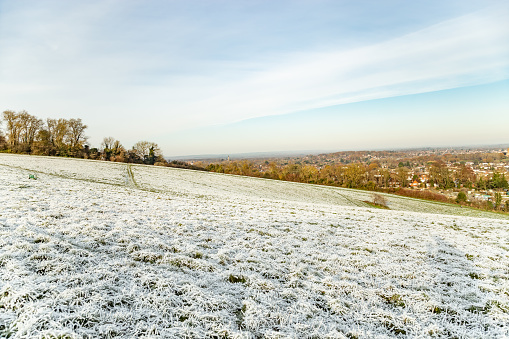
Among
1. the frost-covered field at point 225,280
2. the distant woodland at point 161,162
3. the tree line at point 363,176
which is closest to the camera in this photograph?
the frost-covered field at point 225,280

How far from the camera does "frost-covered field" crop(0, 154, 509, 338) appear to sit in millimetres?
4309

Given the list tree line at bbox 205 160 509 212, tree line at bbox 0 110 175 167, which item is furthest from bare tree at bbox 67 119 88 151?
tree line at bbox 205 160 509 212

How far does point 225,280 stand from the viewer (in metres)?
6.25

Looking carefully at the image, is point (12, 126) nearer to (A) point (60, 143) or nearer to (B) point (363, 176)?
(A) point (60, 143)

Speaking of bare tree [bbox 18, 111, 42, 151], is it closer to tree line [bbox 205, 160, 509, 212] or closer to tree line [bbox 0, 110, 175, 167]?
tree line [bbox 0, 110, 175, 167]

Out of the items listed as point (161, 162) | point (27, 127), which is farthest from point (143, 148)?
point (27, 127)

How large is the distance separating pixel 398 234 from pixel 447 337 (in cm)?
853

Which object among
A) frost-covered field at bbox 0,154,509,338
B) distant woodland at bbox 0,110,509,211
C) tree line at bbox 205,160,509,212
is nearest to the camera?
frost-covered field at bbox 0,154,509,338

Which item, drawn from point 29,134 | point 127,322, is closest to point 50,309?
point 127,322

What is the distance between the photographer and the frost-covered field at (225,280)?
4.31 m

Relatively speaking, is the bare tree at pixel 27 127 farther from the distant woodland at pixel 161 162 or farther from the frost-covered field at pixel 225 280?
the frost-covered field at pixel 225 280

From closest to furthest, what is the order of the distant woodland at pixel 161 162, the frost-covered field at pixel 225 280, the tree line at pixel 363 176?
the frost-covered field at pixel 225 280 → the distant woodland at pixel 161 162 → the tree line at pixel 363 176

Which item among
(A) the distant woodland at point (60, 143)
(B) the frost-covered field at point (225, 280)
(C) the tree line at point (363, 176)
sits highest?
(A) the distant woodland at point (60, 143)

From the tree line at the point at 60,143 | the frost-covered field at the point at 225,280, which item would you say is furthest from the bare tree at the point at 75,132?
the frost-covered field at the point at 225,280
